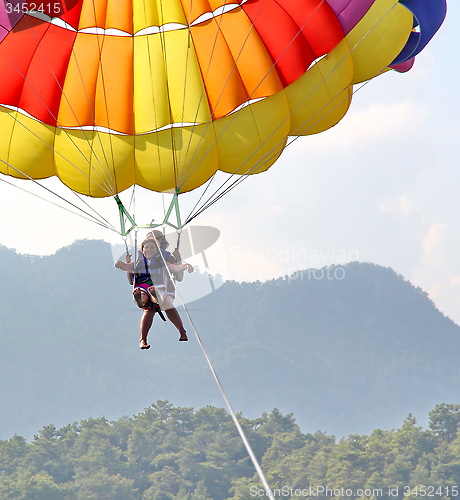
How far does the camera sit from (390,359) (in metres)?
169

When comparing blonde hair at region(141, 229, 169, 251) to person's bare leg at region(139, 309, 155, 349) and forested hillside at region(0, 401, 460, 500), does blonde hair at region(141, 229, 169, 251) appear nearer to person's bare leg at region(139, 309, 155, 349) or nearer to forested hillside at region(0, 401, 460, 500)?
person's bare leg at region(139, 309, 155, 349)

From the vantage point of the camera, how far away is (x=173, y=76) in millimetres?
10672

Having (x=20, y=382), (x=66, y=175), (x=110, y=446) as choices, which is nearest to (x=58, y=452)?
(x=110, y=446)

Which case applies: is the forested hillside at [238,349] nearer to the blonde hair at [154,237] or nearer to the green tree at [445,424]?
the green tree at [445,424]

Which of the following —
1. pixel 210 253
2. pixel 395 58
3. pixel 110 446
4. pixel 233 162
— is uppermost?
pixel 110 446

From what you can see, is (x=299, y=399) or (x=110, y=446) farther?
(x=299, y=399)

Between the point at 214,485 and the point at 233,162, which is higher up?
the point at 214,485

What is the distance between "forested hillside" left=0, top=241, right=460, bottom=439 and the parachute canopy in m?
143

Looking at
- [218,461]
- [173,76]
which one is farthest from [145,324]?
[218,461]

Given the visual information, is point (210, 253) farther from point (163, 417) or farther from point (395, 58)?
point (163, 417)

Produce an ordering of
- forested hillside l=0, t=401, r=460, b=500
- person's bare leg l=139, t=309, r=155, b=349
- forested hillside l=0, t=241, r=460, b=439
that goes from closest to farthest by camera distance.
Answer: person's bare leg l=139, t=309, r=155, b=349
forested hillside l=0, t=401, r=460, b=500
forested hillside l=0, t=241, r=460, b=439

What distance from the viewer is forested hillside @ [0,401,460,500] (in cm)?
7275

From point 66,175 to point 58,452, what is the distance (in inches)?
3118

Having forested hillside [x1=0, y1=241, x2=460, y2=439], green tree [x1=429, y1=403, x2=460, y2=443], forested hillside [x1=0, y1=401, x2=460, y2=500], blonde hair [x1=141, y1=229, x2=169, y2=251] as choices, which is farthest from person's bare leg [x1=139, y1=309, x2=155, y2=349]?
forested hillside [x1=0, y1=241, x2=460, y2=439]
